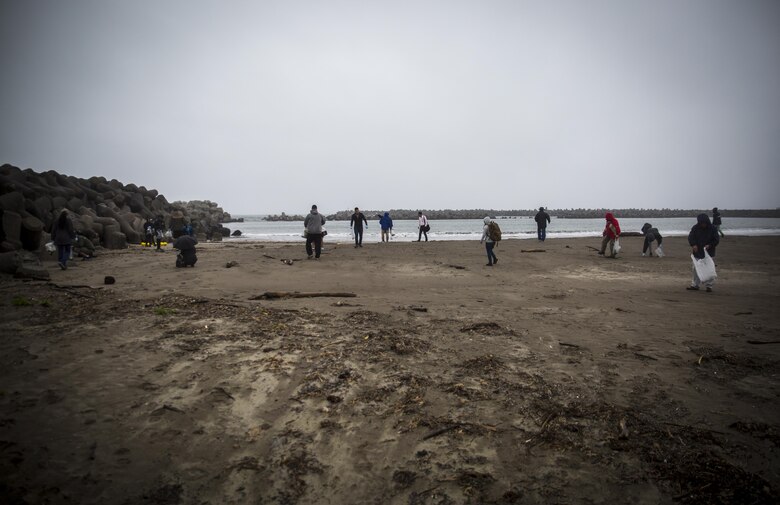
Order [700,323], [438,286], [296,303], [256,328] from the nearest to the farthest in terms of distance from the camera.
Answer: [256,328] < [700,323] < [296,303] < [438,286]

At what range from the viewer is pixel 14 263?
891cm

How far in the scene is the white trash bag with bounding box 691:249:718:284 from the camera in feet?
29.1

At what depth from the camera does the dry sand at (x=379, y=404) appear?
2.57 metres

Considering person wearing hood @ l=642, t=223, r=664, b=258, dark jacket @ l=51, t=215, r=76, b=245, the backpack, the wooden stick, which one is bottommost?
the wooden stick

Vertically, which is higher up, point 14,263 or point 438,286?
point 14,263

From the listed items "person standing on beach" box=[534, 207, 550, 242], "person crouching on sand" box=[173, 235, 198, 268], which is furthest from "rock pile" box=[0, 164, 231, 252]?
"person standing on beach" box=[534, 207, 550, 242]

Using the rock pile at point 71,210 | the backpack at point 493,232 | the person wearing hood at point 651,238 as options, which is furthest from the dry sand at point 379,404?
the person wearing hood at point 651,238

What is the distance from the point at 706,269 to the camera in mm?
8969

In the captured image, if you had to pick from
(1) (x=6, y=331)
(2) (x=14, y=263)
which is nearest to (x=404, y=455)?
(1) (x=6, y=331)

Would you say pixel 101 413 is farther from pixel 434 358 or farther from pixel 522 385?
pixel 522 385

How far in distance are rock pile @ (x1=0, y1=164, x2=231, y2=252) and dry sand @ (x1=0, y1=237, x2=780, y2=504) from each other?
947cm

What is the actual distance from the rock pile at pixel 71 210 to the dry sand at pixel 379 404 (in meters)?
9.47

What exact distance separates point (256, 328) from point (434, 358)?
2.54 meters

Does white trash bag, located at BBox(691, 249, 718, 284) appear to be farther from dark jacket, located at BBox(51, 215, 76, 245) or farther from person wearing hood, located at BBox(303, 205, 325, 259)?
dark jacket, located at BBox(51, 215, 76, 245)
